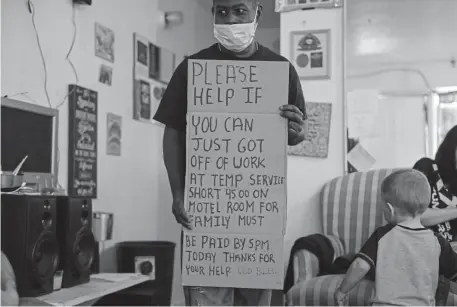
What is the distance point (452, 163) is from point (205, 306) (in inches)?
70.3

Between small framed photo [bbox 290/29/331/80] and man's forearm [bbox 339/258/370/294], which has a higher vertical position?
small framed photo [bbox 290/29/331/80]

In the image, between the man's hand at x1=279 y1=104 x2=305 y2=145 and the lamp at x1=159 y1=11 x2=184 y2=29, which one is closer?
the man's hand at x1=279 y1=104 x2=305 y2=145

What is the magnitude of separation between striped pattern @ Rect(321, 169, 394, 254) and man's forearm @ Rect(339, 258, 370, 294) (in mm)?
947

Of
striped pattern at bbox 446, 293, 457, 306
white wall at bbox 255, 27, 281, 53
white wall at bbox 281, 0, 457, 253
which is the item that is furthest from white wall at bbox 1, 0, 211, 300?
striped pattern at bbox 446, 293, 457, 306

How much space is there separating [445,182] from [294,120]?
1.61 m

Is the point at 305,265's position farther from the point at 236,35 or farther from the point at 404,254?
the point at 236,35

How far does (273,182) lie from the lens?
155 cm

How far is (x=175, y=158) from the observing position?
5.19 ft

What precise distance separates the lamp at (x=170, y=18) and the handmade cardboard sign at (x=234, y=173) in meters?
3.08

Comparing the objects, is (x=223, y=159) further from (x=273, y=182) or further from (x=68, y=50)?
(x=68, y=50)

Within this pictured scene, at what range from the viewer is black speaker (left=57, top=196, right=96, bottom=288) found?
268 centimetres

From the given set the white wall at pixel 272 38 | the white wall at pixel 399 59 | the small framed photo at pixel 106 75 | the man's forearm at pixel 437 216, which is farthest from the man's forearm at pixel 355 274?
the small framed photo at pixel 106 75

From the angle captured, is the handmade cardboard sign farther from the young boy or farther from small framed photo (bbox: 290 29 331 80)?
small framed photo (bbox: 290 29 331 80)

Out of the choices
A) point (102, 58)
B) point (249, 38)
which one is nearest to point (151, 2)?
point (102, 58)
